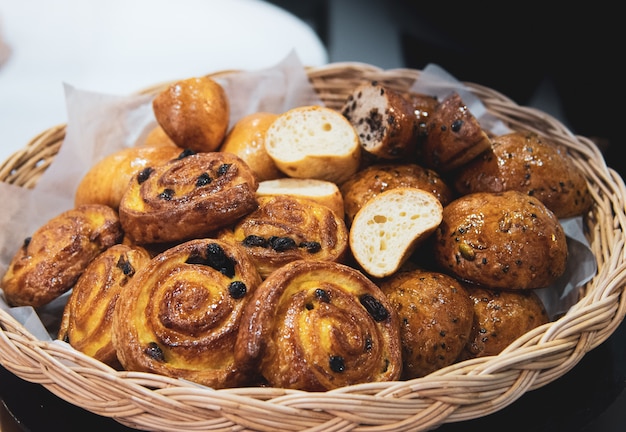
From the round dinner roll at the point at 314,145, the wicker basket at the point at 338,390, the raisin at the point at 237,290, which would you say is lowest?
the wicker basket at the point at 338,390

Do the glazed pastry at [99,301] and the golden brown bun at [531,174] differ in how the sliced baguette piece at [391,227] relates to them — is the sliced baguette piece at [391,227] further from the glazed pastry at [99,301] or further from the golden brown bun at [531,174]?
the glazed pastry at [99,301]

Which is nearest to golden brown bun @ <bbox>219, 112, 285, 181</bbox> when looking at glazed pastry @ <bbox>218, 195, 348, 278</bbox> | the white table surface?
glazed pastry @ <bbox>218, 195, 348, 278</bbox>

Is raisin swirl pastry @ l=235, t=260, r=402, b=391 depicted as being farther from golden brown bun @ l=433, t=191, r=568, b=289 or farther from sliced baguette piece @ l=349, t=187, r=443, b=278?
golden brown bun @ l=433, t=191, r=568, b=289

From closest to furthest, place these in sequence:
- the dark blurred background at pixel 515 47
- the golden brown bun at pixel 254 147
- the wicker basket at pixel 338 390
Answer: the wicker basket at pixel 338 390
the golden brown bun at pixel 254 147
the dark blurred background at pixel 515 47

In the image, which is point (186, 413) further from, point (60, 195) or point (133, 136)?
point (133, 136)

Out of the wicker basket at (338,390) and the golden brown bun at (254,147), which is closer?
the wicker basket at (338,390)

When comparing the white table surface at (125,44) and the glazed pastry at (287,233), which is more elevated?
the glazed pastry at (287,233)

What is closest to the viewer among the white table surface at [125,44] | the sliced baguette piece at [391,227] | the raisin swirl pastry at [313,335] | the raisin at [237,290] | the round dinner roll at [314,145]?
the raisin swirl pastry at [313,335]

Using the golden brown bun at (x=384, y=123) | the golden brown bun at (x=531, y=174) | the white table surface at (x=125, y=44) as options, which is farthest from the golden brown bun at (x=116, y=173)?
the white table surface at (x=125, y=44)

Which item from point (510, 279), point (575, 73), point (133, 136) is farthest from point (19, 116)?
point (575, 73)
